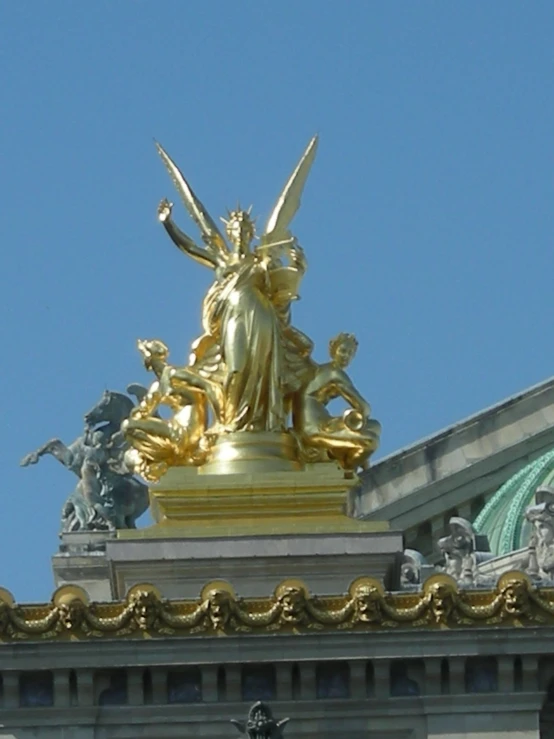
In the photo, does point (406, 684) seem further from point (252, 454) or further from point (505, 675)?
point (252, 454)

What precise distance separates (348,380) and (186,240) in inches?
127

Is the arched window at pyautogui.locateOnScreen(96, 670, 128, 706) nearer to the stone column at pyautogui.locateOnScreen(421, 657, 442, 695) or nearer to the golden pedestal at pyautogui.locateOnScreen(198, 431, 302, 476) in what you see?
the stone column at pyautogui.locateOnScreen(421, 657, 442, 695)

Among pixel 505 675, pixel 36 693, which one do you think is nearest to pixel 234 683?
pixel 36 693

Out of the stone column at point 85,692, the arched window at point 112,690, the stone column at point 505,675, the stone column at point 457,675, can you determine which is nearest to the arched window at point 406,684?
the stone column at point 457,675

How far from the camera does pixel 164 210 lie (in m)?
95.1

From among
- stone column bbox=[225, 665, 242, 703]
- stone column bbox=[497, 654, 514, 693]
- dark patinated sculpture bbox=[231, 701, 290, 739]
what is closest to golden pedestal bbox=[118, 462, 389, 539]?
stone column bbox=[225, 665, 242, 703]

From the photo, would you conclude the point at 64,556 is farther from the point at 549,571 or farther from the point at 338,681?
the point at 338,681

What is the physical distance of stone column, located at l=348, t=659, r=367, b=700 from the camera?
87.7m

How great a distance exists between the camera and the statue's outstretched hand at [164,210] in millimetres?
95000

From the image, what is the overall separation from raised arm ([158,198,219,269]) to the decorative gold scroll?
8120mm

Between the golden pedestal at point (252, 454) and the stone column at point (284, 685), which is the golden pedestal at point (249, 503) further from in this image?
the stone column at point (284, 685)

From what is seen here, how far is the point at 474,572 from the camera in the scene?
101m

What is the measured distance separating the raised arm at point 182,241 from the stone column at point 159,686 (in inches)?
347

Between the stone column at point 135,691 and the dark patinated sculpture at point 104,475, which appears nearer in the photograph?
the stone column at point 135,691
